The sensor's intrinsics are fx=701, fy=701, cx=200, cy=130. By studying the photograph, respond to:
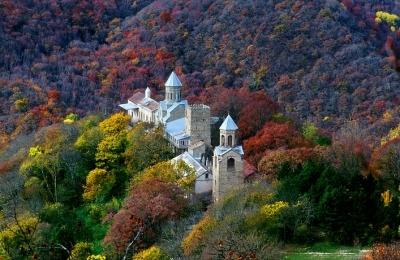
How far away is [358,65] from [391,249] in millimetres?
48493

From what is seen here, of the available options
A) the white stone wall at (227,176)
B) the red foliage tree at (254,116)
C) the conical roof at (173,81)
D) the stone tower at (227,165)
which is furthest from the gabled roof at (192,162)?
the conical roof at (173,81)

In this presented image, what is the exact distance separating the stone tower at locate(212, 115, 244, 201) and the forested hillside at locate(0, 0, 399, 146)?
26270 mm

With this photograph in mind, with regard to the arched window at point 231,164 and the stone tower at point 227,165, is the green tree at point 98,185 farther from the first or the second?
the arched window at point 231,164

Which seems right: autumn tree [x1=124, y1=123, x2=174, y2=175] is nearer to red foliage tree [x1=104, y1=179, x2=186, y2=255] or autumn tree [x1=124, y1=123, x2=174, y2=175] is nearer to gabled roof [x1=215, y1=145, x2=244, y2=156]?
red foliage tree [x1=104, y1=179, x2=186, y2=255]

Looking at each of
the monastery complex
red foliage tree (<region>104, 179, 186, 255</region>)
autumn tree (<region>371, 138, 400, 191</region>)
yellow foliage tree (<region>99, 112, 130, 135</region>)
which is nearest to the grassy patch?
the monastery complex

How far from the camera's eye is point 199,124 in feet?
132

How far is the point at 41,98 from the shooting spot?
2645 inches

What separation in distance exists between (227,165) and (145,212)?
4766 millimetres

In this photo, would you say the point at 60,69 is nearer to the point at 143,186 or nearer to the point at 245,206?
the point at 143,186

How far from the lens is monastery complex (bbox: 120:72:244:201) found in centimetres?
3422

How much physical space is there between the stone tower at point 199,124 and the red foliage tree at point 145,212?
6.30 metres

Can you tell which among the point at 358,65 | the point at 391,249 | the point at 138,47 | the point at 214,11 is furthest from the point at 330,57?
the point at 391,249

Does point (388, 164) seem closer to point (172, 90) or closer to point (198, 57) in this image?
point (172, 90)

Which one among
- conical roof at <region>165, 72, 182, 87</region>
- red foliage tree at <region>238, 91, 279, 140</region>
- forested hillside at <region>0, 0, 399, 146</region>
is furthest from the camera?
forested hillside at <region>0, 0, 399, 146</region>
